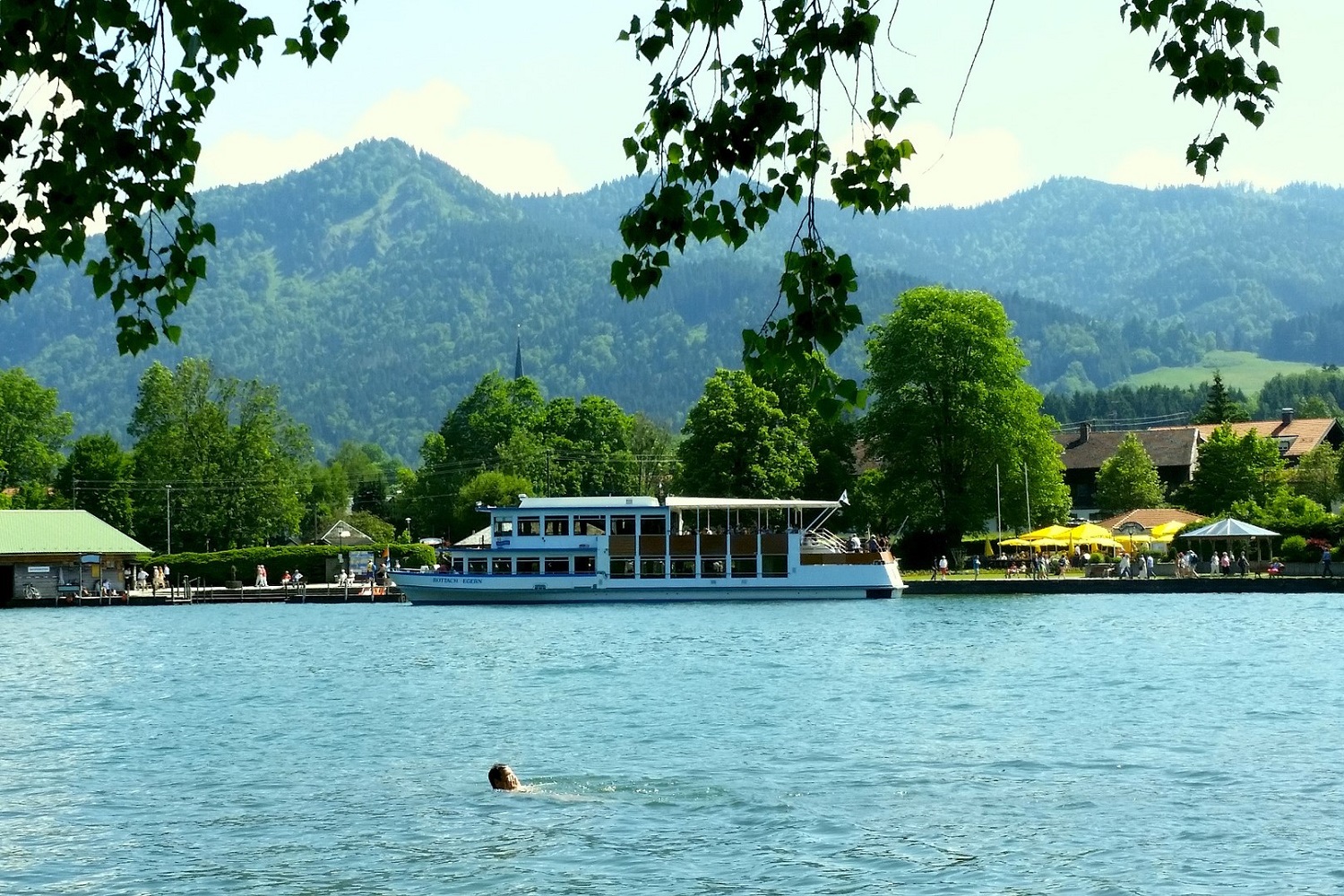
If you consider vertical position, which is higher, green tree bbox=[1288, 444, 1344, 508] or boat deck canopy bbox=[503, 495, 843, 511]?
green tree bbox=[1288, 444, 1344, 508]

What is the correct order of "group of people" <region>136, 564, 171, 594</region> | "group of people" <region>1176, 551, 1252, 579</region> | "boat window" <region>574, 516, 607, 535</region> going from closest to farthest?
"group of people" <region>1176, 551, 1252, 579</region> < "boat window" <region>574, 516, 607, 535</region> < "group of people" <region>136, 564, 171, 594</region>

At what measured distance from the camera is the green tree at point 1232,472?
82.6 meters

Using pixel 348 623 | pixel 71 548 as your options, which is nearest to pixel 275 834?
pixel 348 623

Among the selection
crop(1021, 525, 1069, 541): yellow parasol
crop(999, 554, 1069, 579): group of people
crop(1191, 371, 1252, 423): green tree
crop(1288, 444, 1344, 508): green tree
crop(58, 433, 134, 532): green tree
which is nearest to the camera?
crop(999, 554, 1069, 579): group of people

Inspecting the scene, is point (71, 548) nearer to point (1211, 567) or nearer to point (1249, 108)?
point (1211, 567)

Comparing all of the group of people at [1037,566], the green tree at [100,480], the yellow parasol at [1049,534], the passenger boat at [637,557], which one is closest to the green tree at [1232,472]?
the group of people at [1037,566]

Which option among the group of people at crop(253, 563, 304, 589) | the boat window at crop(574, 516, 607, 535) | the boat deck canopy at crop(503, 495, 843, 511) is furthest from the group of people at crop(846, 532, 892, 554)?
the group of people at crop(253, 563, 304, 589)

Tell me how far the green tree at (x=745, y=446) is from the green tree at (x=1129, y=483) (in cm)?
2492

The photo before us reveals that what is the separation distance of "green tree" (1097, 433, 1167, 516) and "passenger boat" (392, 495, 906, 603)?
35129 millimetres

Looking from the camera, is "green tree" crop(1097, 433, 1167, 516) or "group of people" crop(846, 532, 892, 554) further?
"green tree" crop(1097, 433, 1167, 516)

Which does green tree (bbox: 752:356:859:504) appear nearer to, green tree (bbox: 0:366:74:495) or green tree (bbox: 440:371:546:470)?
green tree (bbox: 440:371:546:470)

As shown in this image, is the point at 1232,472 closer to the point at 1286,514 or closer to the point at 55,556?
the point at 1286,514

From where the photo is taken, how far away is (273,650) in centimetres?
4350

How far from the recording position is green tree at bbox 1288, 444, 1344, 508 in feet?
297
